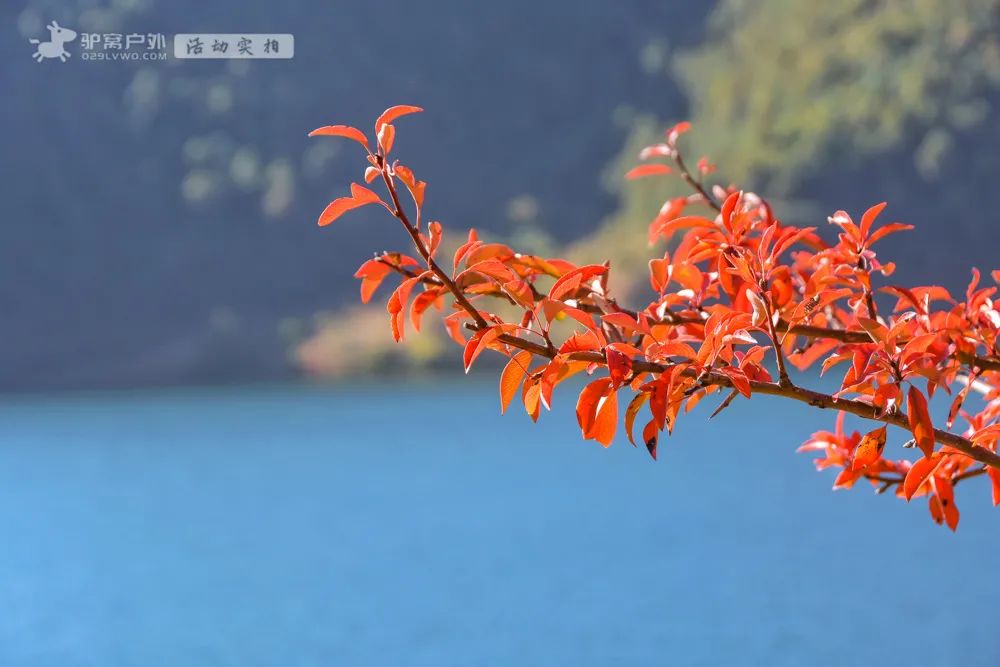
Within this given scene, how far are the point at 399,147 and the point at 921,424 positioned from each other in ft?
78.3

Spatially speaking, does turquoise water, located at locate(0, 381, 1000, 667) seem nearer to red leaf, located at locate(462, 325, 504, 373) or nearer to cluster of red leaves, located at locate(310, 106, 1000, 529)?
cluster of red leaves, located at locate(310, 106, 1000, 529)

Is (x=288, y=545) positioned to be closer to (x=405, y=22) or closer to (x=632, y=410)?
(x=632, y=410)

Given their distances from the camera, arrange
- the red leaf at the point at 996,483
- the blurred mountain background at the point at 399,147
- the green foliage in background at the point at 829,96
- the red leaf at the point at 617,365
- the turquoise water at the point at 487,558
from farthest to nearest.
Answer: the green foliage in background at the point at 829,96 → the blurred mountain background at the point at 399,147 → the turquoise water at the point at 487,558 → the red leaf at the point at 996,483 → the red leaf at the point at 617,365

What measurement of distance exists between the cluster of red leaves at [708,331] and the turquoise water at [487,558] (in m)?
2.85

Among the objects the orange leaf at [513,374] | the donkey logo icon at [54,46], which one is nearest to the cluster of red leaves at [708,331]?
the orange leaf at [513,374]

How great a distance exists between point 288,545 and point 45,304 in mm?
16106

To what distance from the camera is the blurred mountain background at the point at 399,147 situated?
63.6 feet

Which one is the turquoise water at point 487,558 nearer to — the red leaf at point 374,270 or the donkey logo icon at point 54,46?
the red leaf at point 374,270

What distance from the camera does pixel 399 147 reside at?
23891 mm

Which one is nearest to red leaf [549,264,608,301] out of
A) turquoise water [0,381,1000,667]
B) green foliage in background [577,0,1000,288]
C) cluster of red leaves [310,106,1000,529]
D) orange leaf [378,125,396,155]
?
cluster of red leaves [310,106,1000,529]

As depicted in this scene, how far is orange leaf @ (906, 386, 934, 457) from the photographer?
1.70ft

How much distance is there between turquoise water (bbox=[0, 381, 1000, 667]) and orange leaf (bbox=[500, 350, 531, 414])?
3020 mm

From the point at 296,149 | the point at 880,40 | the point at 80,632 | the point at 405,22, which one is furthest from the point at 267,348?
the point at 80,632

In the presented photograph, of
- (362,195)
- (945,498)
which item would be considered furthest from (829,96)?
(362,195)
